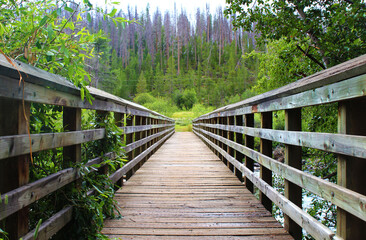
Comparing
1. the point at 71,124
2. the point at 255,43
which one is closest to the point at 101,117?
the point at 71,124

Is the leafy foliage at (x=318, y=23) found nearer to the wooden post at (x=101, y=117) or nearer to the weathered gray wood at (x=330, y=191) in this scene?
the weathered gray wood at (x=330, y=191)

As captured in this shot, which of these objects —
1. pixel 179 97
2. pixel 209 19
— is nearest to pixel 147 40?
pixel 209 19

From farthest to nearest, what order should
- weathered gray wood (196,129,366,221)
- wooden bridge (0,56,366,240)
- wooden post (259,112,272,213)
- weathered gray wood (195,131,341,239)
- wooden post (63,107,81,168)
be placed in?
wooden post (259,112,272,213), wooden post (63,107,81,168), weathered gray wood (195,131,341,239), wooden bridge (0,56,366,240), weathered gray wood (196,129,366,221)

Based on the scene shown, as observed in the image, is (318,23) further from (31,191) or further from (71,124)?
(31,191)

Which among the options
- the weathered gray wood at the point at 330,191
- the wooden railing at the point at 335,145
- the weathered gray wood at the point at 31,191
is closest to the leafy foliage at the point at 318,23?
the wooden railing at the point at 335,145

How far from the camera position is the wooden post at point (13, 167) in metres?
1.29

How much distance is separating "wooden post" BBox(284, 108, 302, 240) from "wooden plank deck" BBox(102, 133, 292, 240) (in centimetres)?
8

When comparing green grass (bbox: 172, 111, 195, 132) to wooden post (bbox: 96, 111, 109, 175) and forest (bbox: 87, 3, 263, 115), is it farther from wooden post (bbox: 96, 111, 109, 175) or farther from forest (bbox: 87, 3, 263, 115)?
wooden post (bbox: 96, 111, 109, 175)

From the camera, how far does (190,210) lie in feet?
8.95

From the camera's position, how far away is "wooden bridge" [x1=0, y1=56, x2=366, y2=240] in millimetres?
1281

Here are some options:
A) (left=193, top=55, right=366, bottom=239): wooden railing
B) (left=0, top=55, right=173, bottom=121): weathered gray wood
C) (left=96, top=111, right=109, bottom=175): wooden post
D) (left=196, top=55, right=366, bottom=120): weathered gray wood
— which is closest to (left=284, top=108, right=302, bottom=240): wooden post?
(left=193, top=55, right=366, bottom=239): wooden railing

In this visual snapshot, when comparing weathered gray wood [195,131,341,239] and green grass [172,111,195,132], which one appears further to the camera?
green grass [172,111,195,132]

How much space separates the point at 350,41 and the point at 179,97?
34236 mm

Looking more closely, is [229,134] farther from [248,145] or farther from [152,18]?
[152,18]
